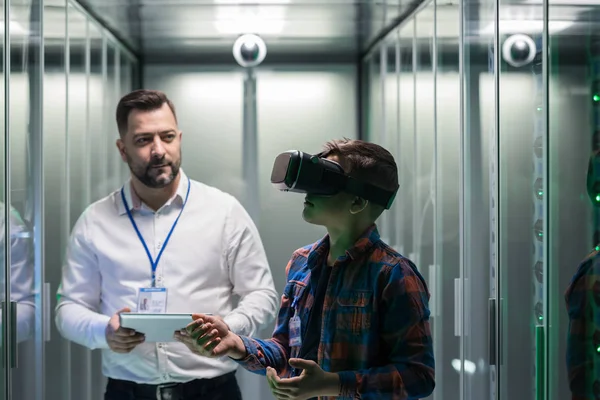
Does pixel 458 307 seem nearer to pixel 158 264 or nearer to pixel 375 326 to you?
pixel 158 264

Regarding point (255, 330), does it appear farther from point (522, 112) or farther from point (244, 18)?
point (244, 18)

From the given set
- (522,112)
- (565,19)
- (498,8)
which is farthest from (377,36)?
(565,19)

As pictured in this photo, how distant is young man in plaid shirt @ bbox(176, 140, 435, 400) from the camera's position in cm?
178

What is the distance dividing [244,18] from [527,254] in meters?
2.33

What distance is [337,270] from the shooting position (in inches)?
75.0

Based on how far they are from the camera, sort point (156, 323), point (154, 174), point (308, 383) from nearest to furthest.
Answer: point (308, 383) → point (156, 323) → point (154, 174)

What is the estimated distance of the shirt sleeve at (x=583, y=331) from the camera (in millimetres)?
1940

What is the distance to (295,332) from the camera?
195 cm

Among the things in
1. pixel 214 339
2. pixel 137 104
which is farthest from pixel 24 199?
pixel 214 339

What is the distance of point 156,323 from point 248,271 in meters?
0.55

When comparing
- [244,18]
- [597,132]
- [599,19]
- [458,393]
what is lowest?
[458,393]

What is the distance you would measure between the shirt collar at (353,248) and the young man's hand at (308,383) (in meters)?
0.28

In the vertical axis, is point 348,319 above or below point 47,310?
above

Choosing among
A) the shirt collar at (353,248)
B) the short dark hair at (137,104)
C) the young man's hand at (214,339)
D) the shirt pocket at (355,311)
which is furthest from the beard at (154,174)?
the shirt pocket at (355,311)
